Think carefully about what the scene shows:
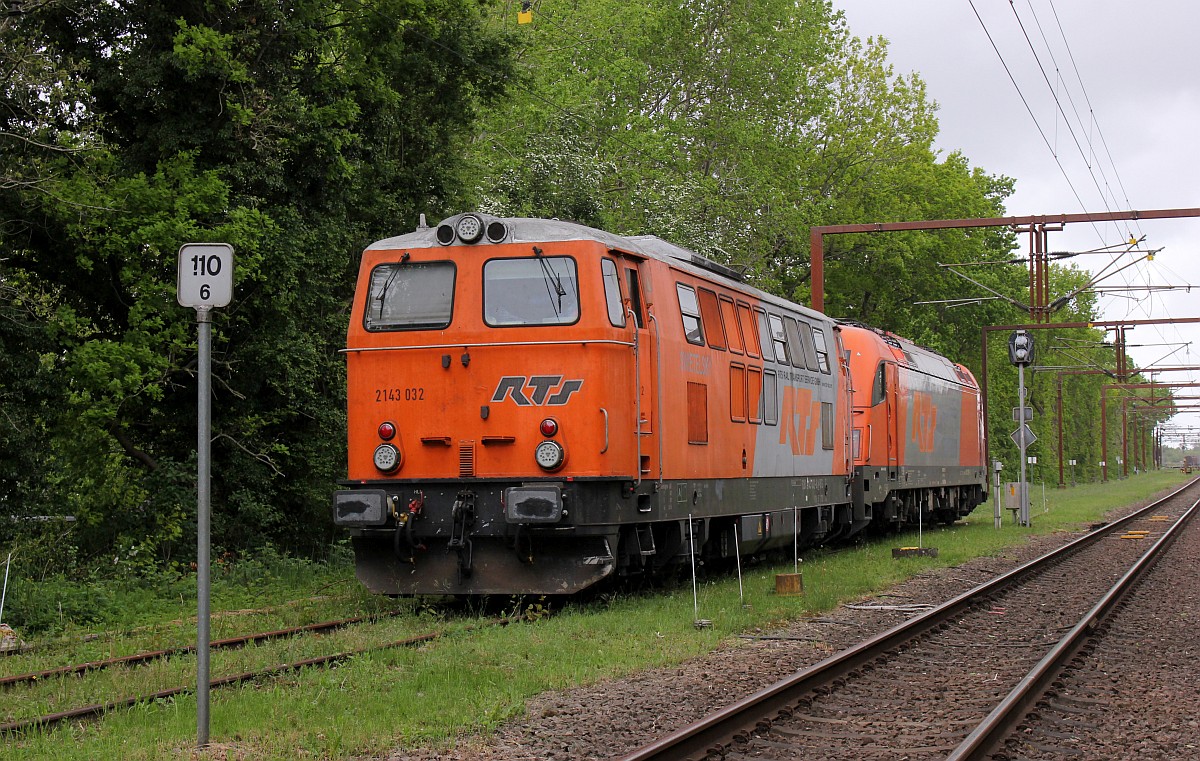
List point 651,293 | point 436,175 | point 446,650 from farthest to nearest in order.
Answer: point 436,175 → point 651,293 → point 446,650

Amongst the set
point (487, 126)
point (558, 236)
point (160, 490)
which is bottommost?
point (160, 490)

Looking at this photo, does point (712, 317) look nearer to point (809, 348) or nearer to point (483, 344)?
point (483, 344)

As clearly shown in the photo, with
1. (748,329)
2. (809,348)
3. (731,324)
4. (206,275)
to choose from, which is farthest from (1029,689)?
(809,348)

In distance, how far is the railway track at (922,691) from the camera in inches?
293

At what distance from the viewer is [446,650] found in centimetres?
1042

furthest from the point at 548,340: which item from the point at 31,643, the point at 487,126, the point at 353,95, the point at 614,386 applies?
the point at 487,126

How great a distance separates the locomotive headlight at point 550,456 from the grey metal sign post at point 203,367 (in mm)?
5272

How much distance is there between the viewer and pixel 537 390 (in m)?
12.7

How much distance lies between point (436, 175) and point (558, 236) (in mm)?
9640

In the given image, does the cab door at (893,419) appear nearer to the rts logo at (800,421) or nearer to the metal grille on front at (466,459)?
the rts logo at (800,421)

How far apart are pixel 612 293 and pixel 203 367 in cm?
607

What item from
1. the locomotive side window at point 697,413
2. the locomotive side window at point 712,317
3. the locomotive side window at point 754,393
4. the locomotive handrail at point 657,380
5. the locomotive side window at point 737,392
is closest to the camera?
the locomotive handrail at point 657,380

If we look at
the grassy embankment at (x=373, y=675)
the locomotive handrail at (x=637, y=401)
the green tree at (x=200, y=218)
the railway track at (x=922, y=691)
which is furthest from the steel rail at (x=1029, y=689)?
the green tree at (x=200, y=218)

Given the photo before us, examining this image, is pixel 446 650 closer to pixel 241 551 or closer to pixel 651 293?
pixel 651 293
